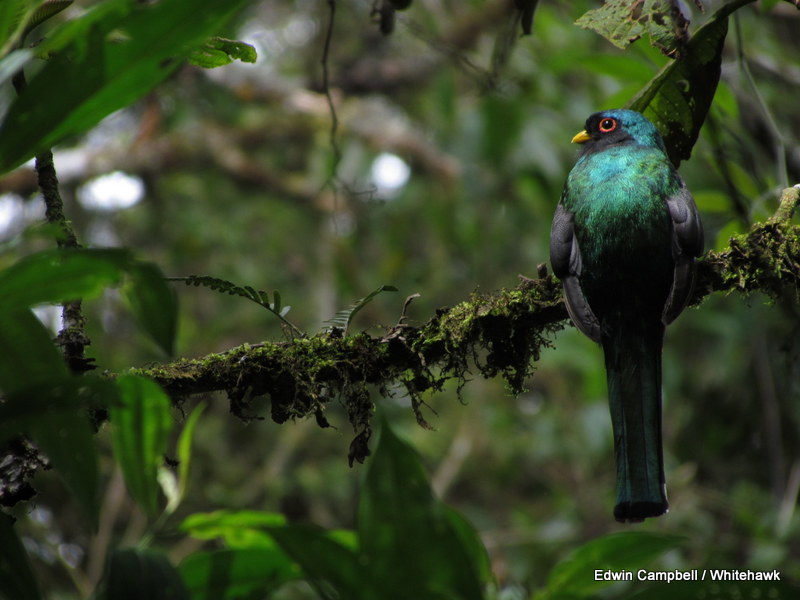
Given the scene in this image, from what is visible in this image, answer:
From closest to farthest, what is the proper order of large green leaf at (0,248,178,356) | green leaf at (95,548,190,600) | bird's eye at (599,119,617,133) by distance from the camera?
large green leaf at (0,248,178,356), green leaf at (95,548,190,600), bird's eye at (599,119,617,133)

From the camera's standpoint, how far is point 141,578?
1.38 m

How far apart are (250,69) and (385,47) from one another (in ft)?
5.20

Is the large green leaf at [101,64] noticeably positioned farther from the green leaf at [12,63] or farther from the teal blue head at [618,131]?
the teal blue head at [618,131]

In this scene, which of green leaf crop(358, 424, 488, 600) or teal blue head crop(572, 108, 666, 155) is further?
teal blue head crop(572, 108, 666, 155)

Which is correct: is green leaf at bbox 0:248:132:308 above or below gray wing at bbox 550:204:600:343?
below

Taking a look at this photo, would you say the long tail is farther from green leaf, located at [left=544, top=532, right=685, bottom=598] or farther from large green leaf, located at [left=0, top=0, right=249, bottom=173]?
large green leaf, located at [left=0, top=0, right=249, bottom=173]

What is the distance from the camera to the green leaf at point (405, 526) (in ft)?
4.50

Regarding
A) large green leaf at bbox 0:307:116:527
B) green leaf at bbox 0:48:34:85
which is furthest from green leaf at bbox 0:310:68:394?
green leaf at bbox 0:48:34:85

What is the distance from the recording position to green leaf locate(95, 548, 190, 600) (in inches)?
53.5

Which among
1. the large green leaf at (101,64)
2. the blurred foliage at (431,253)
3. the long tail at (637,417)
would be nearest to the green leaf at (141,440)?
the large green leaf at (101,64)

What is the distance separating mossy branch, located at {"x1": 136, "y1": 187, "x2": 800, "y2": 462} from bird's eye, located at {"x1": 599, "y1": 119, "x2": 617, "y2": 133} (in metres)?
0.91

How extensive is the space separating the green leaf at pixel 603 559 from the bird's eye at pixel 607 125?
1.76m

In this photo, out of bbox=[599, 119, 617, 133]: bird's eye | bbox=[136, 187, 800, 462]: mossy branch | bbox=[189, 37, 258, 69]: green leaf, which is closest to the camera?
bbox=[136, 187, 800, 462]: mossy branch

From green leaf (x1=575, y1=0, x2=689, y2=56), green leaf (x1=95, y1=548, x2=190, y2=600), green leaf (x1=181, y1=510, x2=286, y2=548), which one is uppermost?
green leaf (x1=575, y1=0, x2=689, y2=56)
